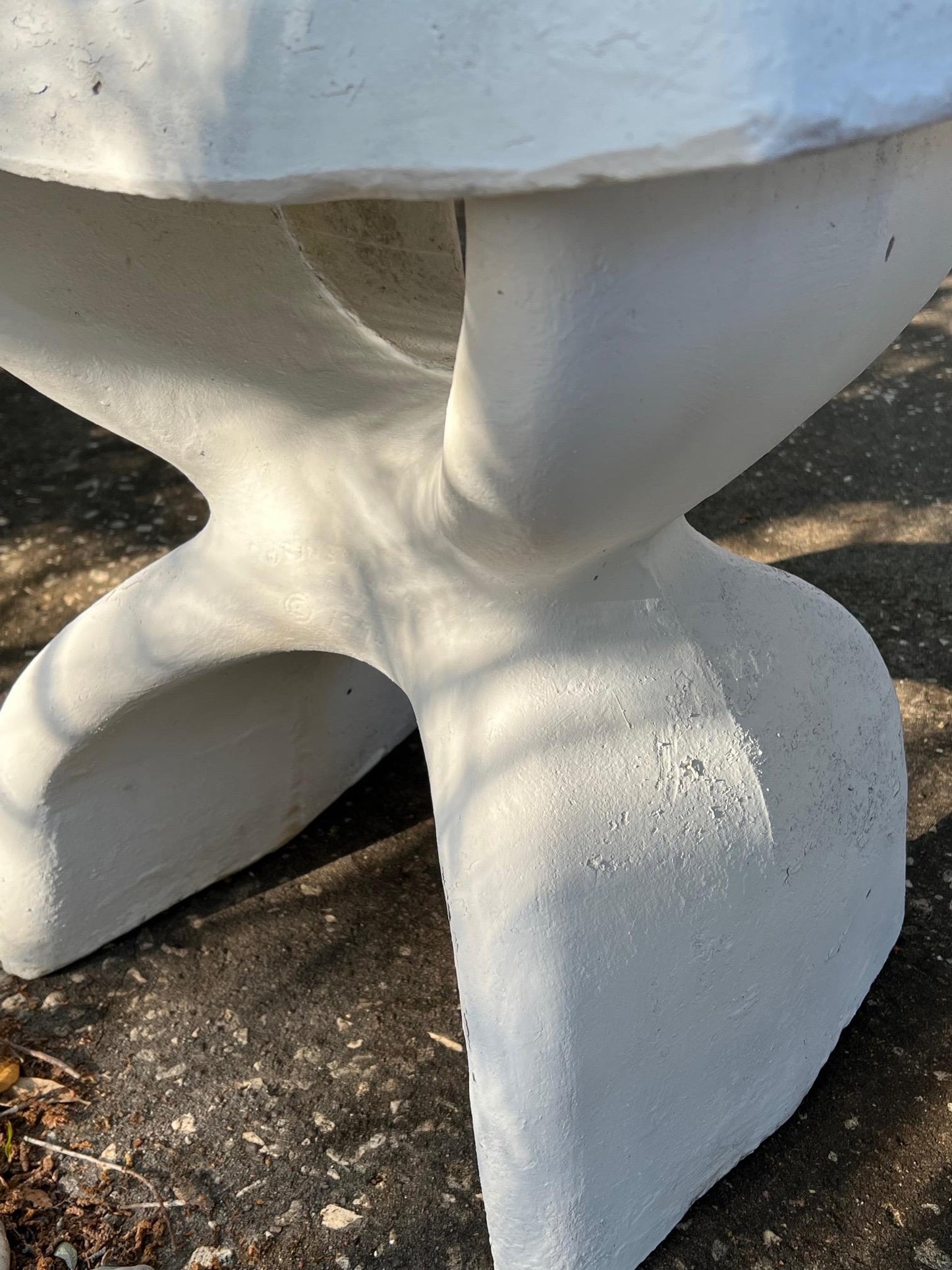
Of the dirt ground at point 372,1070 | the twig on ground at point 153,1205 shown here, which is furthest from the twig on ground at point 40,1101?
the twig on ground at point 153,1205

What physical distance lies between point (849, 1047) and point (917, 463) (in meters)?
1.48

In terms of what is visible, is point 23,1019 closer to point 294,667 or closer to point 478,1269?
point 294,667

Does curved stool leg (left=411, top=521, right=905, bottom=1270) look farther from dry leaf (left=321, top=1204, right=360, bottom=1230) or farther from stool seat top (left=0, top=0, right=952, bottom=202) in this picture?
stool seat top (left=0, top=0, right=952, bottom=202)

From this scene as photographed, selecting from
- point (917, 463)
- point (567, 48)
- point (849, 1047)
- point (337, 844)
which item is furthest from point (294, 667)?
point (917, 463)

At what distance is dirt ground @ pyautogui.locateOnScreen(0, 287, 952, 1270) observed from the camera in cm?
125

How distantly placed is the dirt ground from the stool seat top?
983 mm

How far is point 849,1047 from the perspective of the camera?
1410 millimetres

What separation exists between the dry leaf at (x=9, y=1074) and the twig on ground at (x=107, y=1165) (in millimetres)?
69

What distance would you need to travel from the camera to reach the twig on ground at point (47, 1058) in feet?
4.70

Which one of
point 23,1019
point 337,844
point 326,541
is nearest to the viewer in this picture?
point 326,541

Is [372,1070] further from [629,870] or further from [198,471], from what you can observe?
[198,471]

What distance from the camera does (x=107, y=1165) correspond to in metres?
1.34

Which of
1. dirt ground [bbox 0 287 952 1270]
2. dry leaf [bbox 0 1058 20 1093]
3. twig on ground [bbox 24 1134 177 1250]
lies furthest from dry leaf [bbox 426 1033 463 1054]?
dry leaf [bbox 0 1058 20 1093]

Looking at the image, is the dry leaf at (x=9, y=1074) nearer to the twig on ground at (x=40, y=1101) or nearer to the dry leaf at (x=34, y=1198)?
the twig on ground at (x=40, y=1101)
